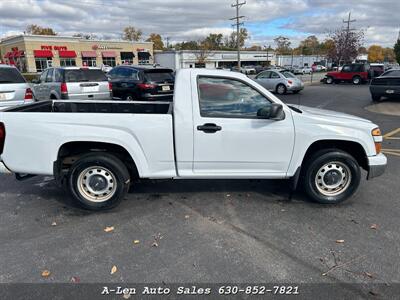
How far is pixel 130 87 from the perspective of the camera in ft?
41.5

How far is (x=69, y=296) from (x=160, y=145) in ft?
6.21

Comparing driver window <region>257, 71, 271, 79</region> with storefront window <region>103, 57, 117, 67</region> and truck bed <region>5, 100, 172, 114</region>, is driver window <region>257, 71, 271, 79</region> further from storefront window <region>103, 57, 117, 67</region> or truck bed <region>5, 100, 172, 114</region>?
storefront window <region>103, 57, 117, 67</region>

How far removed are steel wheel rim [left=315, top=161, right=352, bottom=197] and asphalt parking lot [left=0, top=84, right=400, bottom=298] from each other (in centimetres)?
24

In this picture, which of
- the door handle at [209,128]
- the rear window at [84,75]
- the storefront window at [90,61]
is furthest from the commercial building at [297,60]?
the door handle at [209,128]

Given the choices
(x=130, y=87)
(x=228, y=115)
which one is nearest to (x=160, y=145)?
(x=228, y=115)

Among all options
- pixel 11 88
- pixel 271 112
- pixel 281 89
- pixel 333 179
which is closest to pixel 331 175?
pixel 333 179

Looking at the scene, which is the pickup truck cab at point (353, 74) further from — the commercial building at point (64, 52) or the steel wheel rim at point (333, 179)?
the commercial building at point (64, 52)

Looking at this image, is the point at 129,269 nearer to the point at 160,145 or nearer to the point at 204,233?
the point at 204,233

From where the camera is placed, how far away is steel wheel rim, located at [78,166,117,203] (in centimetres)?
400

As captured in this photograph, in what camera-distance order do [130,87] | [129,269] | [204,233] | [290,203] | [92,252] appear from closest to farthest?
1. [129,269]
2. [92,252]
3. [204,233]
4. [290,203]
5. [130,87]

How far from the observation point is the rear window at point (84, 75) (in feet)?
36.1

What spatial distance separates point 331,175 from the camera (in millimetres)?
4148

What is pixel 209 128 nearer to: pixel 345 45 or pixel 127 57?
pixel 345 45

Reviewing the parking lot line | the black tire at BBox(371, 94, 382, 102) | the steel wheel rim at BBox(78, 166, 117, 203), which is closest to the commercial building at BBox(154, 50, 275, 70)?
the black tire at BBox(371, 94, 382, 102)
